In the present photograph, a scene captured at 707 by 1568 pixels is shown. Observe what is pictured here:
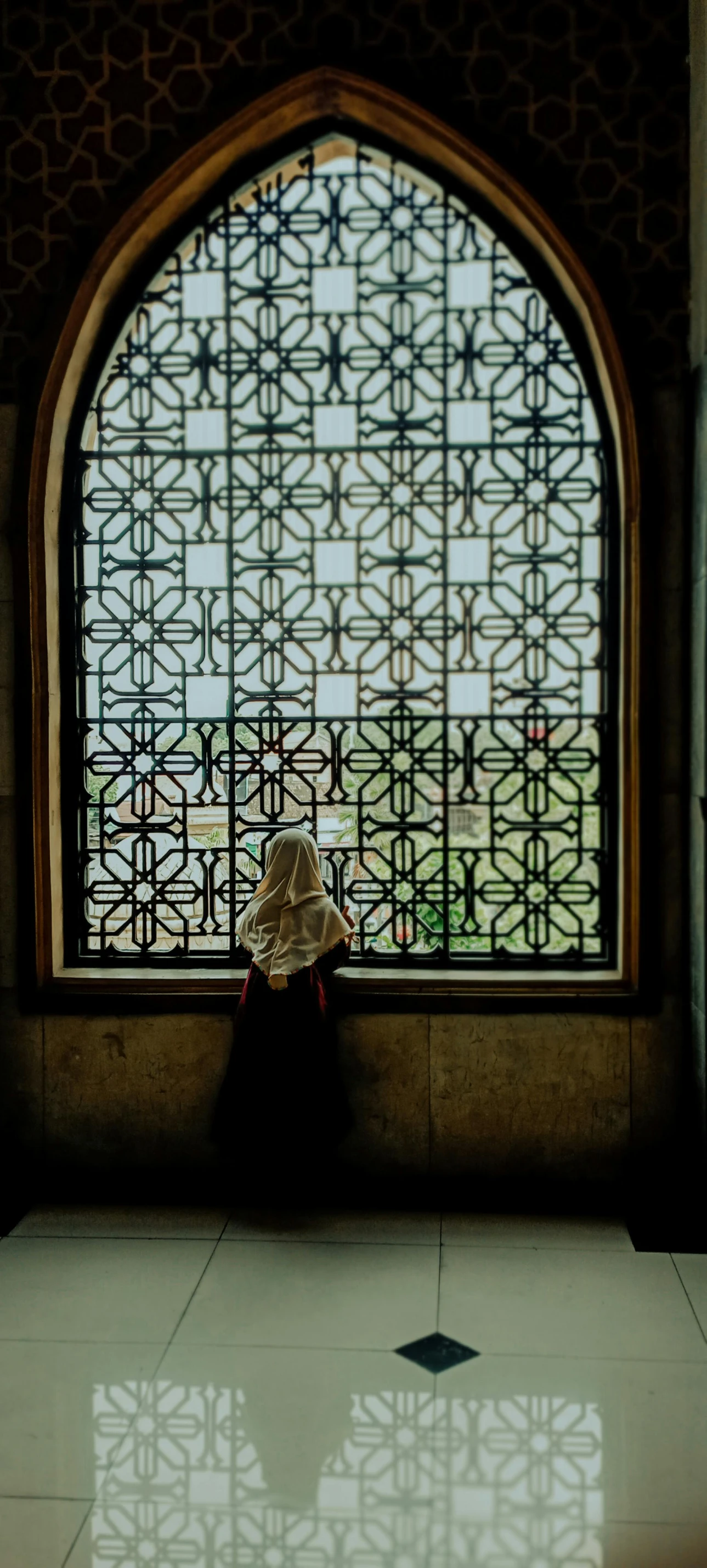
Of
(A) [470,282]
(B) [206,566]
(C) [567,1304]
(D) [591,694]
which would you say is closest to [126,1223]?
(C) [567,1304]

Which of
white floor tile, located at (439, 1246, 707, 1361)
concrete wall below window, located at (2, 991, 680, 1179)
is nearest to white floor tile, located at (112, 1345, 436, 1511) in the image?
white floor tile, located at (439, 1246, 707, 1361)

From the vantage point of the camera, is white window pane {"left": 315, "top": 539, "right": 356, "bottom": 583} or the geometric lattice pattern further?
white window pane {"left": 315, "top": 539, "right": 356, "bottom": 583}

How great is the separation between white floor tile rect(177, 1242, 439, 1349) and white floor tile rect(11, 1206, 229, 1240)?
0.15 meters

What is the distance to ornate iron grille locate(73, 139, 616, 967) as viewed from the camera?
12.6 ft

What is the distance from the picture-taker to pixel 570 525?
12.6ft

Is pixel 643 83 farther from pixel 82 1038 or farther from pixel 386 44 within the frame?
pixel 82 1038

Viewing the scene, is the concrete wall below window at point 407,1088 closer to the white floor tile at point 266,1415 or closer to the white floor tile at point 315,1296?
the white floor tile at point 315,1296

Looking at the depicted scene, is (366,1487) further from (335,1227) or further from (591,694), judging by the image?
(591,694)

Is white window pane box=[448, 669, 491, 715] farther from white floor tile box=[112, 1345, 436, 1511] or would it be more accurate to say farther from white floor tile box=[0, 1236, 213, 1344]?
white floor tile box=[112, 1345, 436, 1511]

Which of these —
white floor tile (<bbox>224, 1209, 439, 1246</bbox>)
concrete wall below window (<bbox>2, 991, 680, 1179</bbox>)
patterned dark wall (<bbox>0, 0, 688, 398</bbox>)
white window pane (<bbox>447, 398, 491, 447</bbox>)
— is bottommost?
white floor tile (<bbox>224, 1209, 439, 1246</bbox>)

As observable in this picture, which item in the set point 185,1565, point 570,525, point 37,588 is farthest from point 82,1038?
point 570,525

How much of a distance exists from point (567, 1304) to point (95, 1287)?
1.24m

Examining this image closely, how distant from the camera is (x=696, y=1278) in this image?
10.6 feet

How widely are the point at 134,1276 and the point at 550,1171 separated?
4.28 ft
